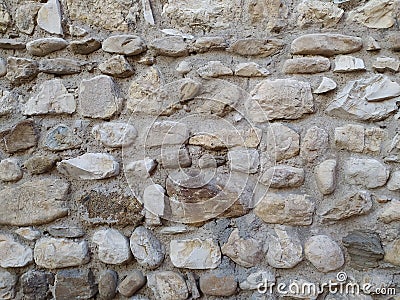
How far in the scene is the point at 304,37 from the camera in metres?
1.17

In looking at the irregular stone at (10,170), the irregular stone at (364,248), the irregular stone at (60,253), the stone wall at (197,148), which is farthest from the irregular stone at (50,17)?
the irregular stone at (364,248)

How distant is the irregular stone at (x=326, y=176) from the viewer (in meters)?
1.13

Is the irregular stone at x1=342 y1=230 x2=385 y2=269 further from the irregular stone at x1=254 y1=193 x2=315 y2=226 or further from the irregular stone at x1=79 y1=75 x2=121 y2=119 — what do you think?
the irregular stone at x1=79 y1=75 x2=121 y2=119

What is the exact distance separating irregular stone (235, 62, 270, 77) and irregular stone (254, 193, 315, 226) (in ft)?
1.26

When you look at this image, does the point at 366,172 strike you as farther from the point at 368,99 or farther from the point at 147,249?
the point at 147,249

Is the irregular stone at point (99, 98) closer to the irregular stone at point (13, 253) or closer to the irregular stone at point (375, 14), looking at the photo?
the irregular stone at point (13, 253)

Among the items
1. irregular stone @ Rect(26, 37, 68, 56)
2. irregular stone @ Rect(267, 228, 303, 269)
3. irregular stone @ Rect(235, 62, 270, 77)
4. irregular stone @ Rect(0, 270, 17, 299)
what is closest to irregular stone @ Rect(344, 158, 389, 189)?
irregular stone @ Rect(267, 228, 303, 269)

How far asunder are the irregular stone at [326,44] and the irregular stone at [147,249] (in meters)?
0.75

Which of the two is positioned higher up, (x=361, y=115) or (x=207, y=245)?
(x=361, y=115)

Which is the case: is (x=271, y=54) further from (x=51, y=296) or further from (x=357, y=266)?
(x=51, y=296)

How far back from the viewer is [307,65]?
3.85 feet

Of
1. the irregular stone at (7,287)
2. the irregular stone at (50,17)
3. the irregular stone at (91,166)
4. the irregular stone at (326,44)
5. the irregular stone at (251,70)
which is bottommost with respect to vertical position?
the irregular stone at (7,287)

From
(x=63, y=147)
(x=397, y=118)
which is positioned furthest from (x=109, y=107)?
(x=397, y=118)

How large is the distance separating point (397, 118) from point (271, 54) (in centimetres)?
43
